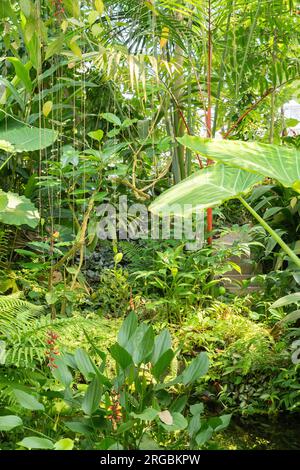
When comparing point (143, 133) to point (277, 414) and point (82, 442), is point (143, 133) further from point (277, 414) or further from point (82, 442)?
point (82, 442)

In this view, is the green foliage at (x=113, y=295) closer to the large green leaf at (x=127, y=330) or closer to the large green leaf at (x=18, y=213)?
the large green leaf at (x=18, y=213)

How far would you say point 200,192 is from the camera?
3.68 feet

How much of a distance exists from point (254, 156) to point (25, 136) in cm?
194

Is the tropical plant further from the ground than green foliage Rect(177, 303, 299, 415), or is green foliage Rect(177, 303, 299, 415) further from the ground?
the tropical plant

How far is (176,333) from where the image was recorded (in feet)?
9.16

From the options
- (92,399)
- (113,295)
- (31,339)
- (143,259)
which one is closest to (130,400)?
(92,399)

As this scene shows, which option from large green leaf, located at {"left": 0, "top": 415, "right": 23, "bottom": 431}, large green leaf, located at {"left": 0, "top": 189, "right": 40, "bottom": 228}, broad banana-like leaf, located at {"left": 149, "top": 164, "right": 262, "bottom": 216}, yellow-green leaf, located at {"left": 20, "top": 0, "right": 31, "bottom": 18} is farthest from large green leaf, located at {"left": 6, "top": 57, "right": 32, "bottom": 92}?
large green leaf, located at {"left": 0, "top": 415, "right": 23, "bottom": 431}

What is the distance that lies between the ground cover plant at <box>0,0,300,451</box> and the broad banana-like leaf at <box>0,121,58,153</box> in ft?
0.04

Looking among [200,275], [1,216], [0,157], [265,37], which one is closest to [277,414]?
[200,275]

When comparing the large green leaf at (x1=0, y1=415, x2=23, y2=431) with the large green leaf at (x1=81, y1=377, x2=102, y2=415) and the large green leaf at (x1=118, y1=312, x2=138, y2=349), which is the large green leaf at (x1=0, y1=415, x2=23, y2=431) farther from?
the large green leaf at (x1=118, y1=312, x2=138, y2=349)

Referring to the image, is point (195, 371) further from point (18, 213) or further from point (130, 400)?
point (18, 213)

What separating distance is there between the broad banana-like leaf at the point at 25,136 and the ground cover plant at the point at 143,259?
1 centimetres

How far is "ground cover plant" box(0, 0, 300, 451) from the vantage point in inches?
56.7

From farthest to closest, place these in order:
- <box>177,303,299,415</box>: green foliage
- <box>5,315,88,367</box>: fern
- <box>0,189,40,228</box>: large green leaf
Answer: <box>0,189,40,228</box>: large green leaf
<box>177,303,299,415</box>: green foliage
<box>5,315,88,367</box>: fern
